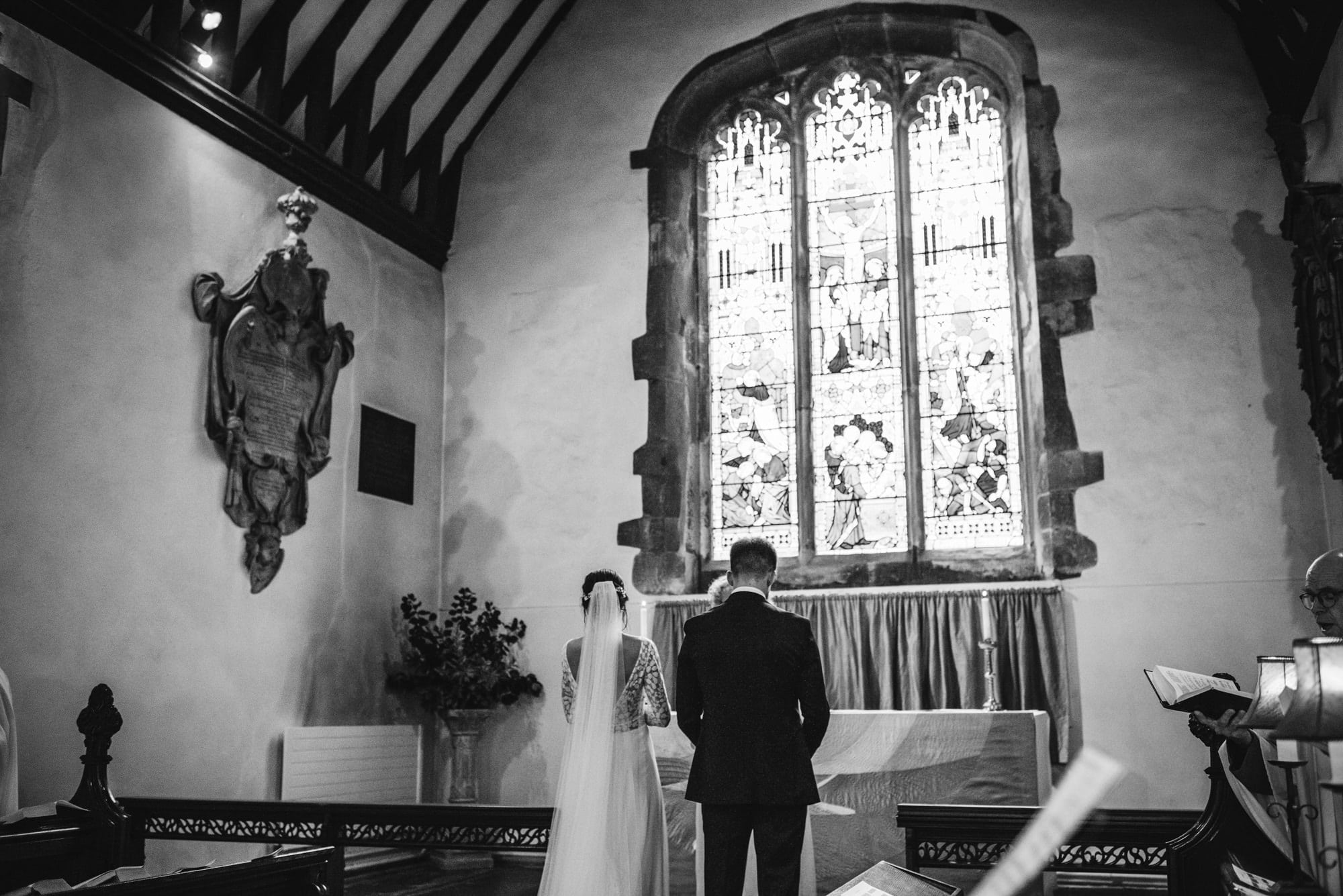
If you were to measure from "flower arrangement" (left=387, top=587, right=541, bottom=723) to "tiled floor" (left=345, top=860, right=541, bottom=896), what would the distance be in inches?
35.4

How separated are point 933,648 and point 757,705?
12.3ft

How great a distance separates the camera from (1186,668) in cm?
679

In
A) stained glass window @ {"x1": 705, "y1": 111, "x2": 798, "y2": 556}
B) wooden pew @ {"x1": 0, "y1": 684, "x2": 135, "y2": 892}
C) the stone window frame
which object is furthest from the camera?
stained glass window @ {"x1": 705, "y1": 111, "x2": 798, "y2": 556}

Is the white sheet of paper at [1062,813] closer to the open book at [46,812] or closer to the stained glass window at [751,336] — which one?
the open book at [46,812]

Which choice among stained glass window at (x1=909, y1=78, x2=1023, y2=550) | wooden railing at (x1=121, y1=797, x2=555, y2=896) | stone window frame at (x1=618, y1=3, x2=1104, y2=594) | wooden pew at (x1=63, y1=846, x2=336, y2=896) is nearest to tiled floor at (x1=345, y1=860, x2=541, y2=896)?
wooden railing at (x1=121, y1=797, x2=555, y2=896)

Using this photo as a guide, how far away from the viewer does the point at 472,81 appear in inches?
328

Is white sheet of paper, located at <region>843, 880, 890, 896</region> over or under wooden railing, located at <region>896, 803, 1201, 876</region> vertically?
over

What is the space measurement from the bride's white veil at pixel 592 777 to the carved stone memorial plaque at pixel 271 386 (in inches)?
102

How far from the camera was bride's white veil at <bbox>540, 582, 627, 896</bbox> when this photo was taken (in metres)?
4.53

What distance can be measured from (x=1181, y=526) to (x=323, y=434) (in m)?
4.78

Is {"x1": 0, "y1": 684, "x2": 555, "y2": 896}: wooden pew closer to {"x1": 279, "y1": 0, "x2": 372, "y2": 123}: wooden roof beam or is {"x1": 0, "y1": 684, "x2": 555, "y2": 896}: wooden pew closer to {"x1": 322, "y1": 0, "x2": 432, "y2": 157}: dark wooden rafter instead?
{"x1": 279, "y1": 0, "x2": 372, "y2": 123}: wooden roof beam

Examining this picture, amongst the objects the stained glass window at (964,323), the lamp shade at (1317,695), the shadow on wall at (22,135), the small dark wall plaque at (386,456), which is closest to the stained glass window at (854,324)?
the stained glass window at (964,323)

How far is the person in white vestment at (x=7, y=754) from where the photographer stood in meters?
4.56

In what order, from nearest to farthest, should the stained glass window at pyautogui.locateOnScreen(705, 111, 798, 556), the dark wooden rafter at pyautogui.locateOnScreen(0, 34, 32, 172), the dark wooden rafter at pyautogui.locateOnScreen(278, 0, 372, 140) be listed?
the dark wooden rafter at pyautogui.locateOnScreen(0, 34, 32, 172)
the dark wooden rafter at pyautogui.locateOnScreen(278, 0, 372, 140)
the stained glass window at pyautogui.locateOnScreen(705, 111, 798, 556)
